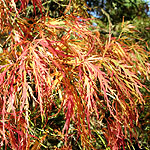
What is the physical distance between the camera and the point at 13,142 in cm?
64

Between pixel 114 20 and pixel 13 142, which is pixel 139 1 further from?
pixel 13 142

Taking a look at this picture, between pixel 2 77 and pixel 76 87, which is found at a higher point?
pixel 2 77

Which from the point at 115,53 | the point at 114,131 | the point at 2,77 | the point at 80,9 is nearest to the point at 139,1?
the point at 80,9

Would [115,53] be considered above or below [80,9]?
below

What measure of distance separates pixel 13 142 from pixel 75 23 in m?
0.51

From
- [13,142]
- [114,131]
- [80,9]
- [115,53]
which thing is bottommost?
[114,131]

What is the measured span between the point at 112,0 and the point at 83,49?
1.42 metres

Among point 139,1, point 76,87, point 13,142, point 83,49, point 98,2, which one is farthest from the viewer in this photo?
point 139,1

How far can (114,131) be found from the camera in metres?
0.90

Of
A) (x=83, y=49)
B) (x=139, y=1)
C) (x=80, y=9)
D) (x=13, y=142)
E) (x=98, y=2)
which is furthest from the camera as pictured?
(x=139, y=1)

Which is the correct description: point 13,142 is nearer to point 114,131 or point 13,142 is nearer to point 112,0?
point 114,131

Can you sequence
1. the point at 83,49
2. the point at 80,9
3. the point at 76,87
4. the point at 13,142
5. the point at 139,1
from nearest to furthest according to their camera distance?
the point at 13,142, the point at 76,87, the point at 83,49, the point at 80,9, the point at 139,1

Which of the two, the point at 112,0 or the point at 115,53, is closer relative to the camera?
the point at 115,53

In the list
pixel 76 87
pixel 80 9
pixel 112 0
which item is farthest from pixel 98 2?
pixel 76 87
